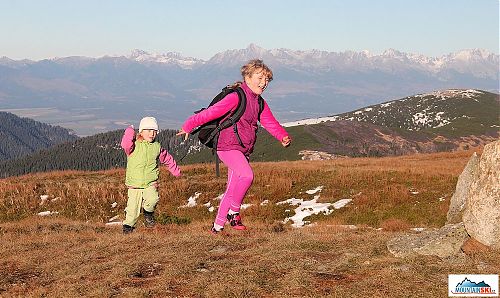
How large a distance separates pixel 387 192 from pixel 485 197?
1304 cm

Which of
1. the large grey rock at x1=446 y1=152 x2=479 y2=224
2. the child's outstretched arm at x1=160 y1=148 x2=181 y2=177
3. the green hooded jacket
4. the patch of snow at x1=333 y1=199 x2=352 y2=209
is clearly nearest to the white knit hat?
the green hooded jacket

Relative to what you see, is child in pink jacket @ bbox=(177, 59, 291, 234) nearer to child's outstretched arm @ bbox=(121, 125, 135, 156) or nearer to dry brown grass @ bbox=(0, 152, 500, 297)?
dry brown grass @ bbox=(0, 152, 500, 297)

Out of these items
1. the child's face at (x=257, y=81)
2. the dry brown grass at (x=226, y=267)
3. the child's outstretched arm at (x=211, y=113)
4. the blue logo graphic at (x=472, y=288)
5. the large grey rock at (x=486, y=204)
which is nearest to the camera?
the blue logo graphic at (x=472, y=288)

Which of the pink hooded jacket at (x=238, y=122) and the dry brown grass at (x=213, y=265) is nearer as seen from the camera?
the dry brown grass at (x=213, y=265)

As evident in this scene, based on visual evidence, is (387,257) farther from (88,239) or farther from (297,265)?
(88,239)

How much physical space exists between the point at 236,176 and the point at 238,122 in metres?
1.22

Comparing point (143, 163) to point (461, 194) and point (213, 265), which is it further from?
point (461, 194)

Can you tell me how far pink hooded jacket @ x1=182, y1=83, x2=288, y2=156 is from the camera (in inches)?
364

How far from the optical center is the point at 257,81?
31.3 feet

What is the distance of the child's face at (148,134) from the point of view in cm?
1142

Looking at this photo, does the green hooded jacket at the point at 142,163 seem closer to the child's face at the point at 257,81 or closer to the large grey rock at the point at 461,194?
the child's face at the point at 257,81

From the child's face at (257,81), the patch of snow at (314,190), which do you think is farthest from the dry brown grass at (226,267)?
the patch of snow at (314,190)

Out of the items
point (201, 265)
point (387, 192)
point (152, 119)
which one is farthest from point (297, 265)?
point (387, 192)

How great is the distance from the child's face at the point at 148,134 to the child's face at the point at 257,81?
3.24 meters
